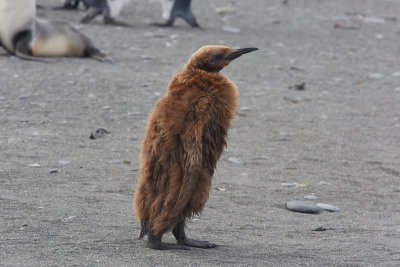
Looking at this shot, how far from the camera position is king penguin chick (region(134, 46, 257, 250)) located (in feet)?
10.2

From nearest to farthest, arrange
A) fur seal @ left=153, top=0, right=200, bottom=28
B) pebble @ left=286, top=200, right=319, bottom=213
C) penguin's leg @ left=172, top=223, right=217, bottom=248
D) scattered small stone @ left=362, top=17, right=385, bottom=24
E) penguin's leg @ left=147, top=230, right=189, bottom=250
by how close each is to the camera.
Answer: penguin's leg @ left=147, top=230, right=189, bottom=250 < penguin's leg @ left=172, top=223, right=217, bottom=248 < pebble @ left=286, top=200, right=319, bottom=213 < fur seal @ left=153, top=0, right=200, bottom=28 < scattered small stone @ left=362, top=17, right=385, bottom=24

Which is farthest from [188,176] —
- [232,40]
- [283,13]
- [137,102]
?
[283,13]

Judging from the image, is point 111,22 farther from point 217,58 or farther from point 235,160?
point 217,58

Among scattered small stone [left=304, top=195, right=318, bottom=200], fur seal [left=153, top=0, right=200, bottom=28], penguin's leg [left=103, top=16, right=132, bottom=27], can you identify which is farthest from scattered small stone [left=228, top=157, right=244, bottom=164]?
fur seal [left=153, top=0, right=200, bottom=28]

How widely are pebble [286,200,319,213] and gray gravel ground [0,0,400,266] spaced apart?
76mm

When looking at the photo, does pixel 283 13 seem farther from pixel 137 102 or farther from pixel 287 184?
pixel 287 184

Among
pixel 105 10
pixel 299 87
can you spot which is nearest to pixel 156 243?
pixel 299 87

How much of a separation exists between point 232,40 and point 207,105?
23.7ft

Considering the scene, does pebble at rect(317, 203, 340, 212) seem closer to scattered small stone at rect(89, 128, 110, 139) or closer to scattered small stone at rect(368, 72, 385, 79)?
scattered small stone at rect(89, 128, 110, 139)

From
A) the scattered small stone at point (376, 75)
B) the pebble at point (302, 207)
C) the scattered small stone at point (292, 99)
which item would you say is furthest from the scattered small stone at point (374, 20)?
the pebble at point (302, 207)

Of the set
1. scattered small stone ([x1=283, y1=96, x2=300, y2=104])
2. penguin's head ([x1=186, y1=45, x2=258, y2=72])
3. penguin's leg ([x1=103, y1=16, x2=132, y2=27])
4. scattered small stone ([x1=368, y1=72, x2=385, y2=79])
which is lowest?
penguin's leg ([x1=103, y1=16, x2=132, y2=27])

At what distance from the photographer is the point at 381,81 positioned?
28.2 ft

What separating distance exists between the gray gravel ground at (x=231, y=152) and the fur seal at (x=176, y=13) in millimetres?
218

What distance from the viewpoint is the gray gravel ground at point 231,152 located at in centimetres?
333
